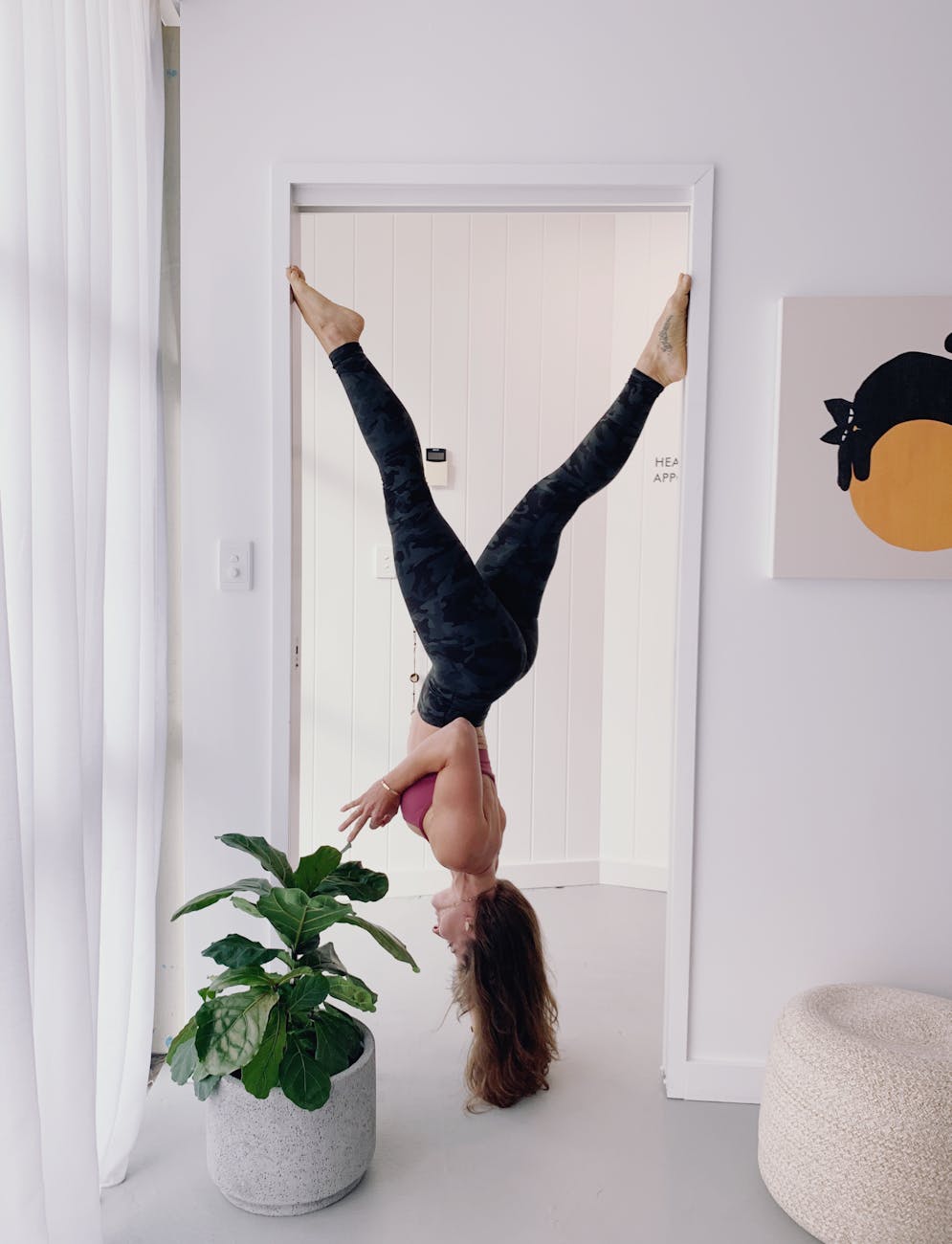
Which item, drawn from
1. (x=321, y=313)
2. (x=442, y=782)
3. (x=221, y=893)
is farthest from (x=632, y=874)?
(x=321, y=313)

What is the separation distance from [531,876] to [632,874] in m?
0.30

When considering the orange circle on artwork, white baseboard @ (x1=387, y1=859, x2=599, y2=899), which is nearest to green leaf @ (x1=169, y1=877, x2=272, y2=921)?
white baseboard @ (x1=387, y1=859, x2=599, y2=899)

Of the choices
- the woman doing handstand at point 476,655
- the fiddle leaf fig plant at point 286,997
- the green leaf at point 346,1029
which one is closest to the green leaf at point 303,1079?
the fiddle leaf fig plant at point 286,997

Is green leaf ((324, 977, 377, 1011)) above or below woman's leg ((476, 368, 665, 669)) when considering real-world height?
below

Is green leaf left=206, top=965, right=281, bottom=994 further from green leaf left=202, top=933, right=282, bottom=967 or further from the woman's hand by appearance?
the woman's hand

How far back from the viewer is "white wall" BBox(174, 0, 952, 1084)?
7.00 feet

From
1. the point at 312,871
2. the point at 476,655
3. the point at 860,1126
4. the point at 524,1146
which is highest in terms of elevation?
the point at 476,655

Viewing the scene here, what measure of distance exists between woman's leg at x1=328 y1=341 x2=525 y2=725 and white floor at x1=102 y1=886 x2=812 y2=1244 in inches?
32.8

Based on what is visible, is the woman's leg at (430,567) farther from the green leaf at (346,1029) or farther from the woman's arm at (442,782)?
the green leaf at (346,1029)

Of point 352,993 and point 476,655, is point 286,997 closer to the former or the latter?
point 352,993

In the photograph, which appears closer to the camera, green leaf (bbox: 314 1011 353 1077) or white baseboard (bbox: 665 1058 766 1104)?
green leaf (bbox: 314 1011 353 1077)

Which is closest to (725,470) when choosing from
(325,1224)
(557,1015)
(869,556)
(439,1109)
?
(869,556)

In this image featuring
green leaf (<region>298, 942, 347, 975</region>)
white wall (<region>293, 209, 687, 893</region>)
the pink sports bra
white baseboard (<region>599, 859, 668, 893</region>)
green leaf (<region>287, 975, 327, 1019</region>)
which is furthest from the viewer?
white baseboard (<region>599, 859, 668, 893</region>)

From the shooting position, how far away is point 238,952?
1.87 meters
